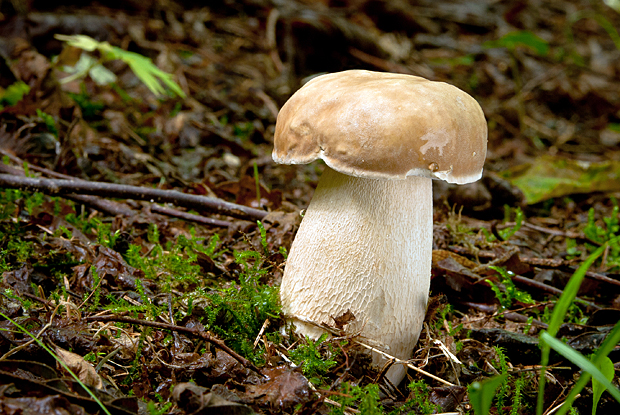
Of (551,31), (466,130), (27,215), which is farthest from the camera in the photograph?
(551,31)

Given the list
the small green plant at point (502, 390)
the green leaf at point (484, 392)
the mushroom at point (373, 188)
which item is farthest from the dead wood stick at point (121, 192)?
the green leaf at point (484, 392)

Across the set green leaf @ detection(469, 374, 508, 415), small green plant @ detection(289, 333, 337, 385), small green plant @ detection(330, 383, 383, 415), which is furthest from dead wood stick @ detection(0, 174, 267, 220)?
green leaf @ detection(469, 374, 508, 415)

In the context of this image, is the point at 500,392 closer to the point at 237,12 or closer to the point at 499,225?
the point at 499,225

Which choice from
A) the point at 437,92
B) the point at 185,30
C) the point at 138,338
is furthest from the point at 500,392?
the point at 185,30

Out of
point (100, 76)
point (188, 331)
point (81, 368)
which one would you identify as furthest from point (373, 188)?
point (100, 76)

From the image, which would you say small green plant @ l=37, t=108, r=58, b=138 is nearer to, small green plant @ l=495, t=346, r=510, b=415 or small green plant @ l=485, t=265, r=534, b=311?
small green plant @ l=485, t=265, r=534, b=311

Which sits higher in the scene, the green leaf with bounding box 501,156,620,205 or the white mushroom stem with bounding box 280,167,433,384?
the white mushroom stem with bounding box 280,167,433,384

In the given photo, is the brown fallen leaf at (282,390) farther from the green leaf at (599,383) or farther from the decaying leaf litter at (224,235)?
the green leaf at (599,383)
